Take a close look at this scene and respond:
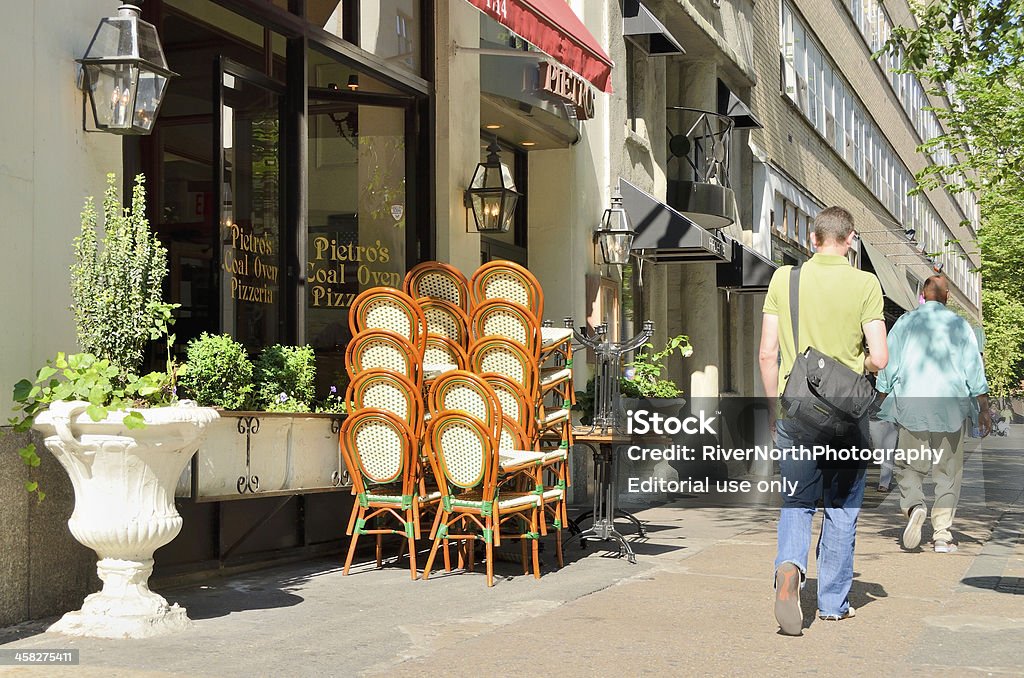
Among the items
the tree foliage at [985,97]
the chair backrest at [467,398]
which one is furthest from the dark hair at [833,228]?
the tree foliage at [985,97]

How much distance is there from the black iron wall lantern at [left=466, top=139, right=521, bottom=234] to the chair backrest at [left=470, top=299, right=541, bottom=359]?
7.05 feet

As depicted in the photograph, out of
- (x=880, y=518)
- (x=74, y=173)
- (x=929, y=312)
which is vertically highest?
(x=74, y=173)

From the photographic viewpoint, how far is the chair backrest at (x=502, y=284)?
850 cm

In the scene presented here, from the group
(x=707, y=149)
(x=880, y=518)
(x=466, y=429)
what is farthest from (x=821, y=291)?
(x=707, y=149)

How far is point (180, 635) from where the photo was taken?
5613 millimetres

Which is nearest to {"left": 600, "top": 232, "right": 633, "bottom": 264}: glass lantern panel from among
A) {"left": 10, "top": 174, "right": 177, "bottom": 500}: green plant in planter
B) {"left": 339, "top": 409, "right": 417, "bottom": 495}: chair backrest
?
{"left": 339, "top": 409, "right": 417, "bottom": 495}: chair backrest

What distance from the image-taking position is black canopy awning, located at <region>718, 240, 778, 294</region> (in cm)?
1786

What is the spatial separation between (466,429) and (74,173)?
8.44ft

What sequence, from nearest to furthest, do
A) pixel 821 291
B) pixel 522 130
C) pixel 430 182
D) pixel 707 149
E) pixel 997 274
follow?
1. pixel 821 291
2. pixel 430 182
3. pixel 522 130
4. pixel 707 149
5. pixel 997 274

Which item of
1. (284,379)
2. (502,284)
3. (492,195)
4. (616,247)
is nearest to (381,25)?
(492,195)

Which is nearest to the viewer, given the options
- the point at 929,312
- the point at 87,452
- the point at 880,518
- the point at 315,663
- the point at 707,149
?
the point at 315,663

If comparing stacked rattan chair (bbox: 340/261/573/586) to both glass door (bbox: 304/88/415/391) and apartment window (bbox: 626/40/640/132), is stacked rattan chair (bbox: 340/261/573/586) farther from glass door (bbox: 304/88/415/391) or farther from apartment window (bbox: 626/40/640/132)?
apartment window (bbox: 626/40/640/132)

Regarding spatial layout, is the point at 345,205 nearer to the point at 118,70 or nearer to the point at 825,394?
the point at 118,70

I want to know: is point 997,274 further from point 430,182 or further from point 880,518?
point 430,182
